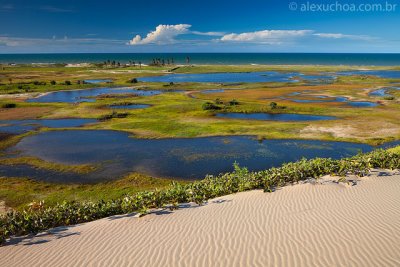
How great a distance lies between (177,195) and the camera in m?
14.6

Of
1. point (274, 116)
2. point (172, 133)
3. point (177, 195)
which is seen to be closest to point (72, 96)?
point (172, 133)

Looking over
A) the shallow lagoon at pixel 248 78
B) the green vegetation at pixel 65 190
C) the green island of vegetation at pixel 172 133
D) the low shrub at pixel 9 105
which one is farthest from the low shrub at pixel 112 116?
the shallow lagoon at pixel 248 78

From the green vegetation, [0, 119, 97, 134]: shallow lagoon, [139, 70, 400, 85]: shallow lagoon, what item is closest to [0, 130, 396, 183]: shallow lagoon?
the green vegetation

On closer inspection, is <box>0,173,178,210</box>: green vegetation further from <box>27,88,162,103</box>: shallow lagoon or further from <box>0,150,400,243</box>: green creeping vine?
<box>27,88,162,103</box>: shallow lagoon

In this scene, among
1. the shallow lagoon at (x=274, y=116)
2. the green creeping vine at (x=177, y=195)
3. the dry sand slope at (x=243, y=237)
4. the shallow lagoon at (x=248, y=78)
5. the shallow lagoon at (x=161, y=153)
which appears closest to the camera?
the dry sand slope at (x=243, y=237)

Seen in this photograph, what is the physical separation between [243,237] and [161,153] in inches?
806

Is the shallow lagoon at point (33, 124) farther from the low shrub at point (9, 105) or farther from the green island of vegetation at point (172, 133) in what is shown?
the low shrub at point (9, 105)

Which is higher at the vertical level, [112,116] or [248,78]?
[248,78]

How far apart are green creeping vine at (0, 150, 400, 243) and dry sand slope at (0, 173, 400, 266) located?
27.9 inches

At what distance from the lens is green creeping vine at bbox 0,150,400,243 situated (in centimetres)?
1197

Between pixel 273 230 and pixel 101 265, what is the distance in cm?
553

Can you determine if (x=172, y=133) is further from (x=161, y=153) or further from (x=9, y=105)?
(x=9, y=105)

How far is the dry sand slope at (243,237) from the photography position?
362 inches

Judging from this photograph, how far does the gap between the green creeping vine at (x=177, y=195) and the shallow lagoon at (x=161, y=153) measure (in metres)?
7.77
